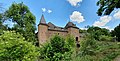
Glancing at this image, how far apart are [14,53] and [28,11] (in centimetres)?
2468

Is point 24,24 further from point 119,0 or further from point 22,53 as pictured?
point 119,0

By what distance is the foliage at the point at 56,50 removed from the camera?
14.7 meters

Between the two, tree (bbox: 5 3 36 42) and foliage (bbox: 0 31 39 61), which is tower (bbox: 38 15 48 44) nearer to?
tree (bbox: 5 3 36 42)

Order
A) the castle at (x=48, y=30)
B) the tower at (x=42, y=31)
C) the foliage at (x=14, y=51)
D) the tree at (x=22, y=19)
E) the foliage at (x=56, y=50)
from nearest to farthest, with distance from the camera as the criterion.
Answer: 1. the foliage at (x=56, y=50)
2. the foliage at (x=14, y=51)
3. the tree at (x=22, y=19)
4. the tower at (x=42, y=31)
5. the castle at (x=48, y=30)

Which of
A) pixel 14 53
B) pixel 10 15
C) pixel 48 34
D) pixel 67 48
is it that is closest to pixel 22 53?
pixel 14 53

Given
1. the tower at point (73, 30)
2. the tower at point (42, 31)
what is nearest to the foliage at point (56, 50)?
the tower at point (42, 31)

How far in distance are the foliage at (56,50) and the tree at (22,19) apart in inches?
813

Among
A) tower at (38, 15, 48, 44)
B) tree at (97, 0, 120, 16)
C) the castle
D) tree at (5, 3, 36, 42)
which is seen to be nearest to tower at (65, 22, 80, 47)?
the castle

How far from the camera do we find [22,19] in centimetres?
3825

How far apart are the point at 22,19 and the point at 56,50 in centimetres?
2439

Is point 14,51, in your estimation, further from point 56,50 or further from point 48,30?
point 48,30

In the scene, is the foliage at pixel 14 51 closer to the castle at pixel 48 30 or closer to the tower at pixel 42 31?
the castle at pixel 48 30

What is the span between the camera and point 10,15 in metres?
38.0

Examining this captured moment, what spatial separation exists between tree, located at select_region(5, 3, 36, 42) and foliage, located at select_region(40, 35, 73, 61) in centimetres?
2065
